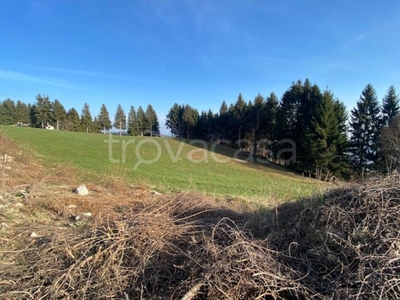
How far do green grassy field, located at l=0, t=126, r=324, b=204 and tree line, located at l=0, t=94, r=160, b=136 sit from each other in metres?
31.6

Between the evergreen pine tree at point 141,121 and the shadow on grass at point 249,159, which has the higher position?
the evergreen pine tree at point 141,121

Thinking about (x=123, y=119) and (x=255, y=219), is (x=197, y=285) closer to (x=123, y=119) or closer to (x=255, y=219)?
(x=255, y=219)

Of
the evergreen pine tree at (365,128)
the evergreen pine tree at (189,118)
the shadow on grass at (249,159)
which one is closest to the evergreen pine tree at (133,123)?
the evergreen pine tree at (189,118)

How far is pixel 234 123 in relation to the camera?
4359 cm

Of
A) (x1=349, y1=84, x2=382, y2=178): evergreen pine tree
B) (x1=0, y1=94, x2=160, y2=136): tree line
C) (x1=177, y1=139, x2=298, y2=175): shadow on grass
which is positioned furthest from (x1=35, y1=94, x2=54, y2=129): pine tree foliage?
(x1=349, y1=84, x2=382, y2=178): evergreen pine tree

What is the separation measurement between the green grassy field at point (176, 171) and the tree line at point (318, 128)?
482cm

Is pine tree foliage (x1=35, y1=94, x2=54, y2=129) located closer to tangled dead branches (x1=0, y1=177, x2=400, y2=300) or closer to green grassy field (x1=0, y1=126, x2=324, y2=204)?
green grassy field (x1=0, y1=126, x2=324, y2=204)

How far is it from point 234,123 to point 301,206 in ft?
135

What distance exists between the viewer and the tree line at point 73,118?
2192 inches

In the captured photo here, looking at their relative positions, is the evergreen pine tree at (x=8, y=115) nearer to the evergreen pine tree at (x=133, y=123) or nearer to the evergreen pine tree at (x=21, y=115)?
the evergreen pine tree at (x=21, y=115)

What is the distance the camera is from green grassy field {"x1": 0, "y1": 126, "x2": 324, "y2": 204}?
9.52m

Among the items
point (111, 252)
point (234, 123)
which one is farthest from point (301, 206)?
point (234, 123)

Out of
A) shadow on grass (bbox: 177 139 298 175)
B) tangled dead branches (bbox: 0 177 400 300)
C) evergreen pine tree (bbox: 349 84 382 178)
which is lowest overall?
shadow on grass (bbox: 177 139 298 175)

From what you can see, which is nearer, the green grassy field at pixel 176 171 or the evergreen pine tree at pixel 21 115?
the green grassy field at pixel 176 171
